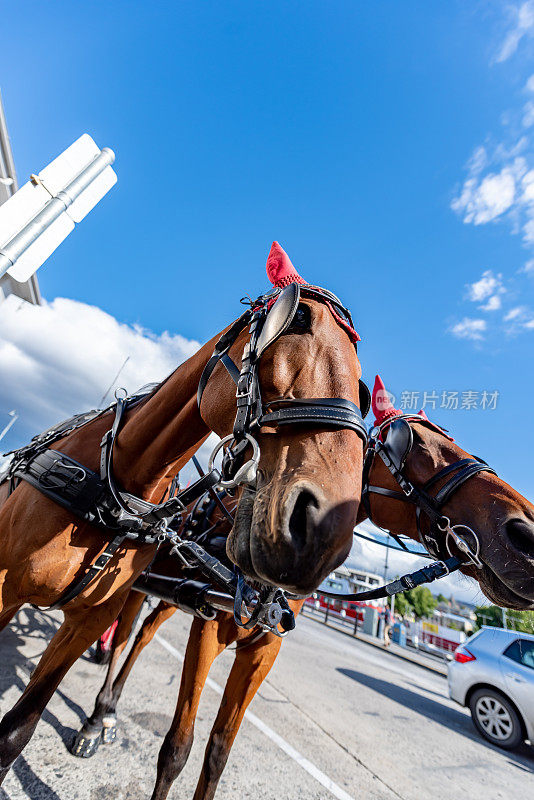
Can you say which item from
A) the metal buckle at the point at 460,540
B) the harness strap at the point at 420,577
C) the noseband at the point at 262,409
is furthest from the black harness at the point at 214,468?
the metal buckle at the point at 460,540

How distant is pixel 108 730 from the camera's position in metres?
3.30

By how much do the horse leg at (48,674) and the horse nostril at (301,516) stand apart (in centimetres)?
189

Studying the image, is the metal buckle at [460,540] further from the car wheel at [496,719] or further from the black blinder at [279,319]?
the car wheel at [496,719]

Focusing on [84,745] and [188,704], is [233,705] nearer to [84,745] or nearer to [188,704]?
[188,704]

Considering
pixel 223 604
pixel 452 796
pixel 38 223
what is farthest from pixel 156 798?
pixel 38 223

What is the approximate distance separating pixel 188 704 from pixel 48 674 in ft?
3.13

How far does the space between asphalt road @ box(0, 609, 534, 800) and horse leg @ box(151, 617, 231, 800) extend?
20.4 inches

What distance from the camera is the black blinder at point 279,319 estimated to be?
1418 millimetres

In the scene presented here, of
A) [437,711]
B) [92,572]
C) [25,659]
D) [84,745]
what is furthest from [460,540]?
[437,711]

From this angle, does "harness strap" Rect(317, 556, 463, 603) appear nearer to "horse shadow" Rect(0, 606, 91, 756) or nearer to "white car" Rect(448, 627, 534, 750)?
"horse shadow" Rect(0, 606, 91, 756)

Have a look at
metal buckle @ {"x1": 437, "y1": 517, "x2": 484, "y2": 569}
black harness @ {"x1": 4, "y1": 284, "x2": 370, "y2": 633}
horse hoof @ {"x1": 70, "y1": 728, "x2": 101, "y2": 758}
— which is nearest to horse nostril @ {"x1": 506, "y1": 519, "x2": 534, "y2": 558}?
→ metal buckle @ {"x1": 437, "y1": 517, "x2": 484, "y2": 569}

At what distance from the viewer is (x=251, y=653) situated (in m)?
2.89

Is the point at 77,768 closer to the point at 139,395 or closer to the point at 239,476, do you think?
the point at 139,395

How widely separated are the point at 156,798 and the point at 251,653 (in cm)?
96
